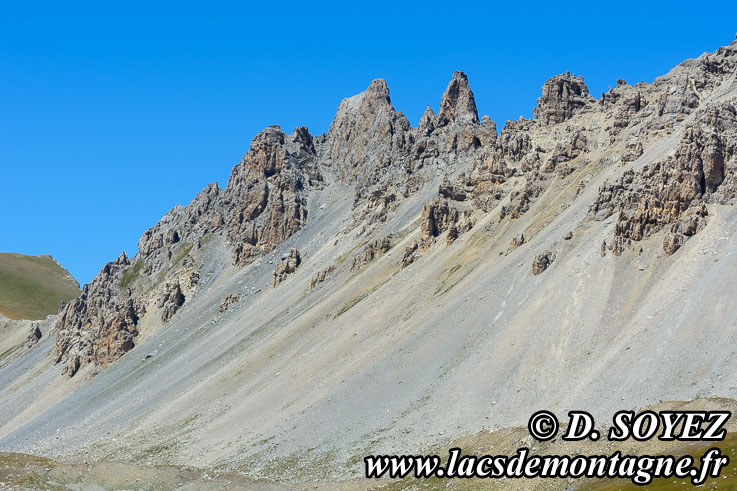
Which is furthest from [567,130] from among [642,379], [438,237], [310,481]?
[310,481]

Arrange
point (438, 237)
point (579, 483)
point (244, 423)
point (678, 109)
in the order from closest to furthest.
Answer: point (579, 483) < point (244, 423) < point (678, 109) < point (438, 237)

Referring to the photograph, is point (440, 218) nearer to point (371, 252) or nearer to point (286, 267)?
point (371, 252)

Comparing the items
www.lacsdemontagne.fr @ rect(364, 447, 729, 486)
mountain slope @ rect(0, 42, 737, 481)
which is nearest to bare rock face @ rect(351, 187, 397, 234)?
mountain slope @ rect(0, 42, 737, 481)

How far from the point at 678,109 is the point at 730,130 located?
72.9ft

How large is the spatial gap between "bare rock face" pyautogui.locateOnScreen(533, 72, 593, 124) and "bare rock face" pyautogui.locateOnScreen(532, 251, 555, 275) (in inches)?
2684

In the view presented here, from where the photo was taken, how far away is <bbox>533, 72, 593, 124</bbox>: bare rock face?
567 feet

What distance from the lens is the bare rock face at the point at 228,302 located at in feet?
577

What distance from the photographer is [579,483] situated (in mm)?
56781

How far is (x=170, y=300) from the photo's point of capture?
637 feet

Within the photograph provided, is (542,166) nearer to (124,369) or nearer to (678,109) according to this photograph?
(678,109)

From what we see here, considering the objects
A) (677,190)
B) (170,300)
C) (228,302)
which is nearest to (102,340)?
(170,300)

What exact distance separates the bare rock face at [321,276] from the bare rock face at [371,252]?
5.86 metres

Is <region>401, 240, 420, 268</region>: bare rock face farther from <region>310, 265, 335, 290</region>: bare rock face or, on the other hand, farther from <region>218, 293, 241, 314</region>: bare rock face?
<region>218, 293, 241, 314</region>: bare rock face

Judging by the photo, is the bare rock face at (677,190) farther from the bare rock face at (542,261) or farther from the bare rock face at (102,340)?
the bare rock face at (102,340)
